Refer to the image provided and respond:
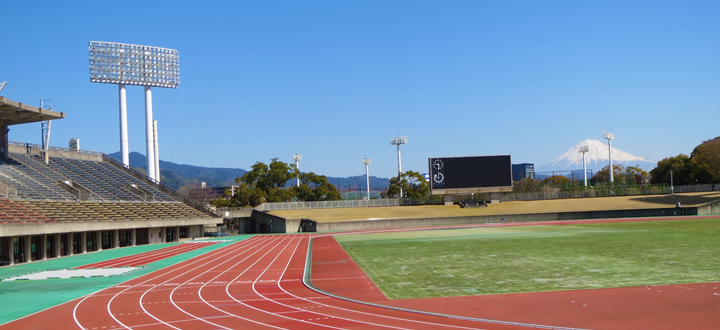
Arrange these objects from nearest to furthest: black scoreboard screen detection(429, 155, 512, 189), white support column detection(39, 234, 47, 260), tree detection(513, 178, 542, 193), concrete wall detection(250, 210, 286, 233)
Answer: white support column detection(39, 234, 47, 260)
concrete wall detection(250, 210, 286, 233)
black scoreboard screen detection(429, 155, 512, 189)
tree detection(513, 178, 542, 193)

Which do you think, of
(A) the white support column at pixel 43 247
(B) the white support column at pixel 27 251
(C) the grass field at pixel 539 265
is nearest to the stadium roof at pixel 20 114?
(A) the white support column at pixel 43 247

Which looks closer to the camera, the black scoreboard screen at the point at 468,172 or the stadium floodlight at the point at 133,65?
the stadium floodlight at the point at 133,65

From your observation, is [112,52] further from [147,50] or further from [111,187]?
[111,187]

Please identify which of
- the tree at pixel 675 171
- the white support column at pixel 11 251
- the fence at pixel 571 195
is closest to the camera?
the white support column at pixel 11 251

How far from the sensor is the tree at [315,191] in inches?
3403

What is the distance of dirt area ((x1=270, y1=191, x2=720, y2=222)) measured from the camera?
208 ft

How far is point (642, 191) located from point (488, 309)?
6997 cm

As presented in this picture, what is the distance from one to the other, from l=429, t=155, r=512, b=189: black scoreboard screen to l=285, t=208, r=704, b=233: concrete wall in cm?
761

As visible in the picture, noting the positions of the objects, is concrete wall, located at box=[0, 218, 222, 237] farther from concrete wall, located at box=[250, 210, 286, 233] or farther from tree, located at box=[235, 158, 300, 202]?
tree, located at box=[235, 158, 300, 202]

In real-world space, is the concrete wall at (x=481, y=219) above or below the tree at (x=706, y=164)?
below

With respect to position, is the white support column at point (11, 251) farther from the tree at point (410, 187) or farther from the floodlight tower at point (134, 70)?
the tree at point (410, 187)

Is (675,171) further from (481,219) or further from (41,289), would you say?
(41,289)

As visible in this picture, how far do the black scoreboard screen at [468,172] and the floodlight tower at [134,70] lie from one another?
3462 centimetres

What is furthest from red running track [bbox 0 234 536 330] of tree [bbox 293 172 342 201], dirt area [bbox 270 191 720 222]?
tree [bbox 293 172 342 201]
